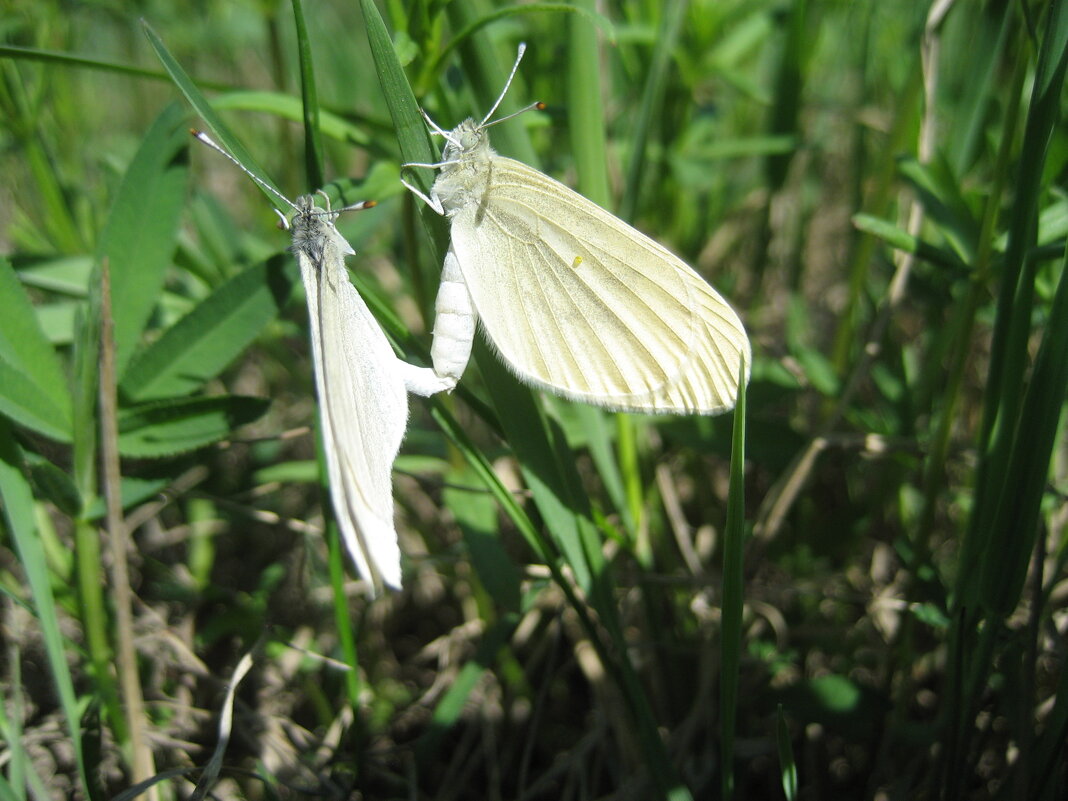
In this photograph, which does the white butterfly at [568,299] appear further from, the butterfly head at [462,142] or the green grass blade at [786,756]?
the green grass blade at [786,756]

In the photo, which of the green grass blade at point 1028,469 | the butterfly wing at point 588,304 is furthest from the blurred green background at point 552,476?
the butterfly wing at point 588,304

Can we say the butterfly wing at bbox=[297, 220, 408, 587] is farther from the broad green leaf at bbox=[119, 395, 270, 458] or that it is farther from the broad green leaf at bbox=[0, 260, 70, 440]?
the broad green leaf at bbox=[0, 260, 70, 440]

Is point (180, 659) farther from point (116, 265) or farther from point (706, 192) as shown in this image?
point (706, 192)

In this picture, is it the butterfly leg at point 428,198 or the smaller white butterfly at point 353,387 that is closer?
the smaller white butterfly at point 353,387

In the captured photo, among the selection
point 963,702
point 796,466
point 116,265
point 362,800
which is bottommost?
point 362,800

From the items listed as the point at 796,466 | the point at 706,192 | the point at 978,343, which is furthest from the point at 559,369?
the point at 978,343

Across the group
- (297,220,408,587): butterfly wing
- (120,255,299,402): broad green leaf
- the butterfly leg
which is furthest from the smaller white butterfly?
(120,255,299,402): broad green leaf

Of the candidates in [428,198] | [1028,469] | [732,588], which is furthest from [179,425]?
[1028,469]
